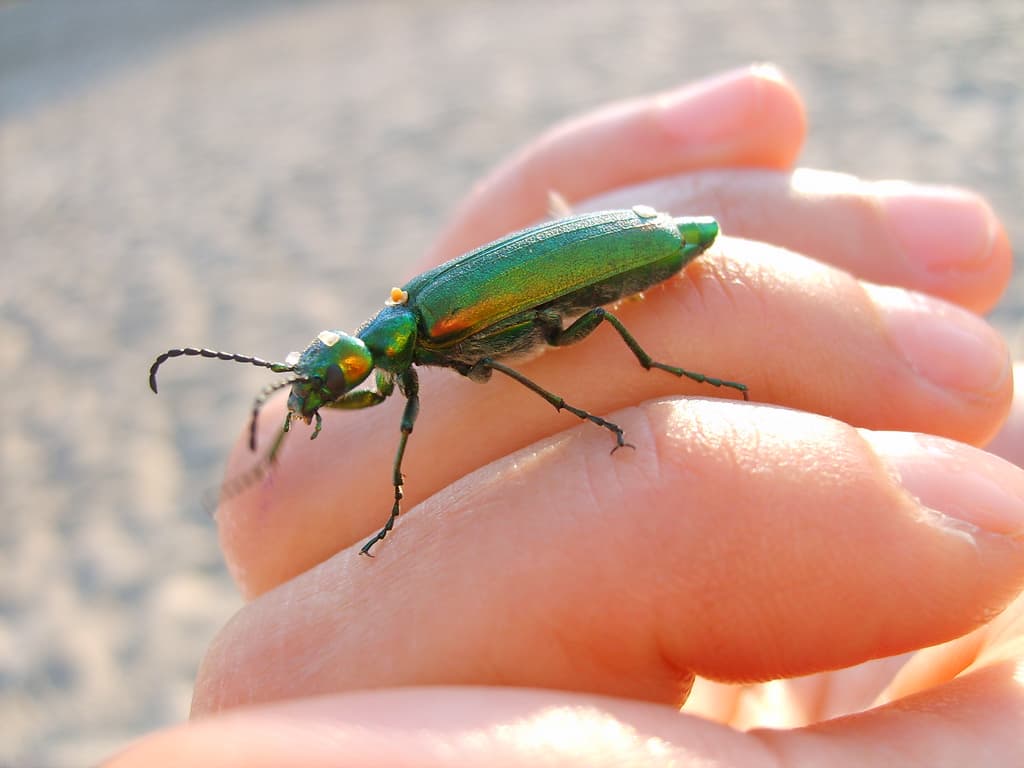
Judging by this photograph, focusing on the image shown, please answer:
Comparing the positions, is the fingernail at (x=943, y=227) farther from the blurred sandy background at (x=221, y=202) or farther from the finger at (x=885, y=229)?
the blurred sandy background at (x=221, y=202)

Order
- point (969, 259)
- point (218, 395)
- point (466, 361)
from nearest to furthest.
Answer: point (466, 361), point (969, 259), point (218, 395)

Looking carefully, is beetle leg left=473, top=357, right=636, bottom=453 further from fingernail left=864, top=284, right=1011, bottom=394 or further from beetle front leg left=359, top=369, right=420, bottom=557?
fingernail left=864, top=284, right=1011, bottom=394

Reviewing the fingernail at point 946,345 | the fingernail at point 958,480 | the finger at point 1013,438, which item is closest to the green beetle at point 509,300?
the fingernail at point 946,345

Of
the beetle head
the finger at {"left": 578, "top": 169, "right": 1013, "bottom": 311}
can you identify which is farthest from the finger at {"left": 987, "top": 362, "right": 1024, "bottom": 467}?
the beetle head

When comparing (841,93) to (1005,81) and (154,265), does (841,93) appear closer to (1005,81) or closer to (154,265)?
(1005,81)

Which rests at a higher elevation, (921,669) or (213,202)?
(213,202)

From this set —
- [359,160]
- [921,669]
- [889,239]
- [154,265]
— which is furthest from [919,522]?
[359,160]
